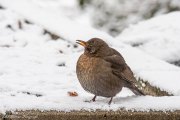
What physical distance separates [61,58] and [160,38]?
1.81 metres

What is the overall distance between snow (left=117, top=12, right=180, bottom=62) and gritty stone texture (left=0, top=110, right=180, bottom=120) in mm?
2586

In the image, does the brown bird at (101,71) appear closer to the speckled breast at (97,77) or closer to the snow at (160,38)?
the speckled breast at (97,77)

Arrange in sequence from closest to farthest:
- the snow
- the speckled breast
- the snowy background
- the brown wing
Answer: the snowy background → the speckled breast → the brown wing → the snow

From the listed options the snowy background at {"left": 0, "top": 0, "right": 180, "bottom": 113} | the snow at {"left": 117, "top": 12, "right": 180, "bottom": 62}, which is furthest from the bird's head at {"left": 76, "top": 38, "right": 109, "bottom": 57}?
the snow at {"left": 117, "top": 12, "right": 180, "bottom": 62}

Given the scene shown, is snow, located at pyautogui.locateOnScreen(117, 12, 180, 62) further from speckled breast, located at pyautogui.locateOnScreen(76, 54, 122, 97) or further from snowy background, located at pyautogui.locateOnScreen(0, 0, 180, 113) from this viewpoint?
speckled breast, located at pyautogui.locateOnScreen(76, 54, 122, 97)

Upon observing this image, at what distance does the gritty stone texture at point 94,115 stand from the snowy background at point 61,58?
90mm

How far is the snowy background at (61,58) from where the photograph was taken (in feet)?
17.0

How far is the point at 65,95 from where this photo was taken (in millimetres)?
5641

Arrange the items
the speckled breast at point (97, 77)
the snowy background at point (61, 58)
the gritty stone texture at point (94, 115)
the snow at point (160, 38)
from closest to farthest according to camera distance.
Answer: the gritty stone texture at point (94, 115) < the snowy background at point (61, 58) < the speckled breast at point (97, 77) < the snow at point (160, 38)

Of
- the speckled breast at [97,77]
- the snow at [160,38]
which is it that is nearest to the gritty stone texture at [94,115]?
the speckled breast at [97,77]

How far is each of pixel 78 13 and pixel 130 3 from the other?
1.00 meters

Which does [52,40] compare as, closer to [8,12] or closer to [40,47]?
[40,47]

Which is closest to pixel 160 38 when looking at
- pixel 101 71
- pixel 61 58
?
pixel 61 58

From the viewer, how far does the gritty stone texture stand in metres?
4.82
